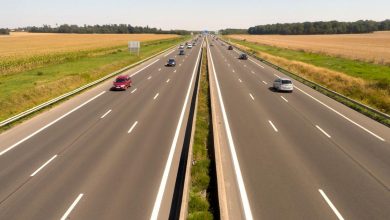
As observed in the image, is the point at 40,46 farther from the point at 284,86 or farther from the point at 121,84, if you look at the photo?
the point at 284,86

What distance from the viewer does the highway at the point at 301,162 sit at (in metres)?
10.8

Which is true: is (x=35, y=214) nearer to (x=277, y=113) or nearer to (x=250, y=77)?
(x=277, y=113)

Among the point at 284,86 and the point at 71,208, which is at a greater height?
the point at 71,208

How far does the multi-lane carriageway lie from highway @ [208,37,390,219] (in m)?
0.05

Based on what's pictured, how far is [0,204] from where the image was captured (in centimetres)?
1110

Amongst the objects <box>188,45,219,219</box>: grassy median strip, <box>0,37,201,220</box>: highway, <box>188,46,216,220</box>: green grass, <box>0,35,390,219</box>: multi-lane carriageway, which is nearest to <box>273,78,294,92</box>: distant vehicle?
<box>0,35,390,219</box>: multi-lane carriageway

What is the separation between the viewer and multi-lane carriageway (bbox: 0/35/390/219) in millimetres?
10859

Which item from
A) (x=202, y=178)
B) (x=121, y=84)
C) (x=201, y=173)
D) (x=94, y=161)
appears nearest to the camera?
(x=202, y=178)

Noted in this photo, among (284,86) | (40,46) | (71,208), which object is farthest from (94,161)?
(40,46)

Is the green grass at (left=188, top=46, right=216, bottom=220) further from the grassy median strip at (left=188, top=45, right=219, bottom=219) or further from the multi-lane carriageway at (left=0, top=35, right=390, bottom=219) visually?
the multi-lane carriageway at (left=0, top=35, right=390, bottom=219)

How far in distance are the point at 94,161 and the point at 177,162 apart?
3.72m

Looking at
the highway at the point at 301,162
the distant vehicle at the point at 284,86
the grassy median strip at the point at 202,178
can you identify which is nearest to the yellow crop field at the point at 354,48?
the distant vehicle at the point at 284,86

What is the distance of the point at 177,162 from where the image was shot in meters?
14.5

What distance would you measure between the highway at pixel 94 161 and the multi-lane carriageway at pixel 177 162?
0.04 meters
